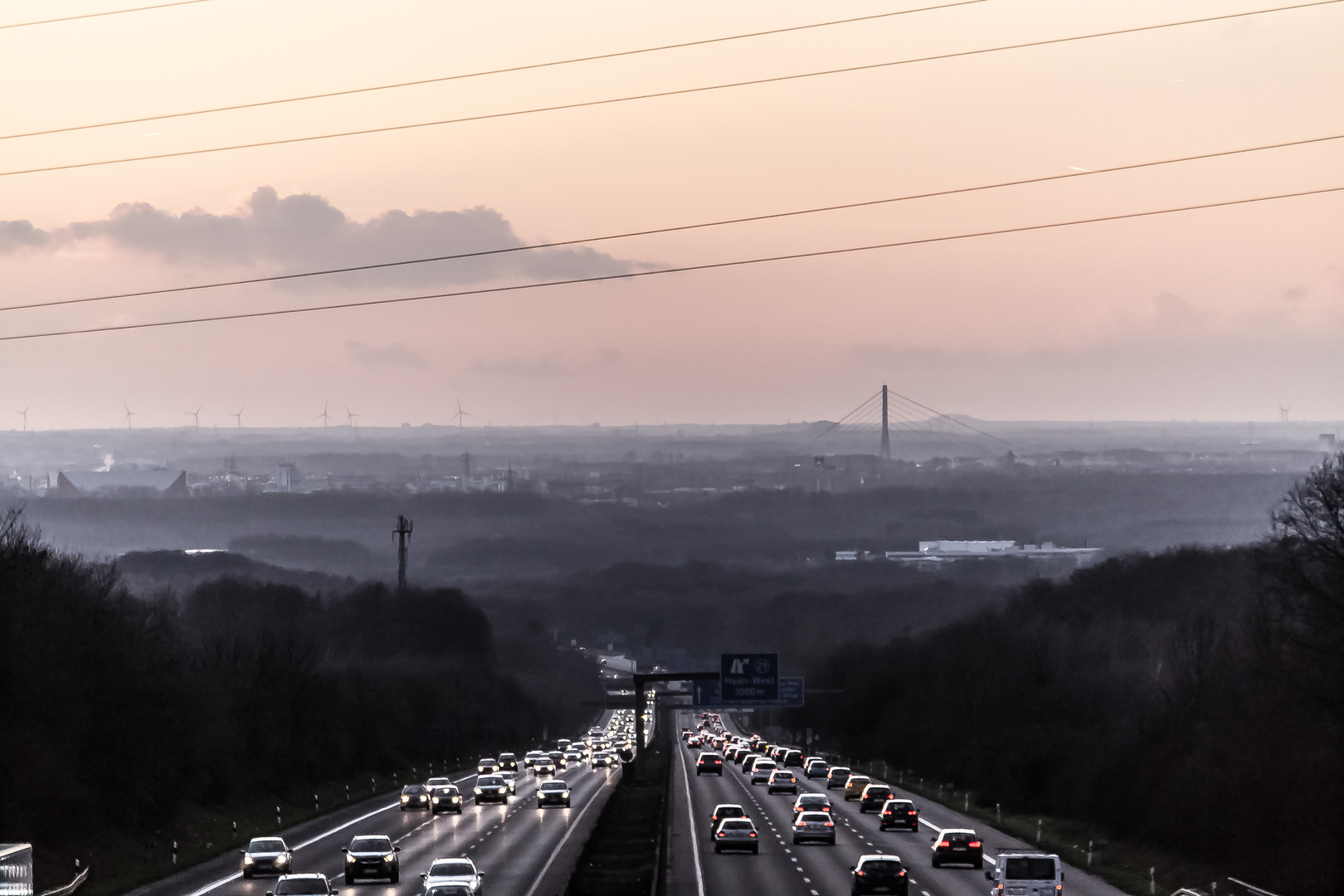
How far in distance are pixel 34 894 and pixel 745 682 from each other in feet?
203

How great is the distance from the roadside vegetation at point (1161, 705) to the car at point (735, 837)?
1315 centimetres

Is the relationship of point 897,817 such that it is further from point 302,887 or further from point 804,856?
point 302,887

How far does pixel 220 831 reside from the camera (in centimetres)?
7506

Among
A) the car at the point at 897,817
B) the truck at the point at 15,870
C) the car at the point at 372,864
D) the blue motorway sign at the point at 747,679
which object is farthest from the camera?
the blue motorway sign at the point at 747,679

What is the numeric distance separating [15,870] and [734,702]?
237 feet

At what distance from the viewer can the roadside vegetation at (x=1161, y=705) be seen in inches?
2112

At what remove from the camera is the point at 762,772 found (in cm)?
11144

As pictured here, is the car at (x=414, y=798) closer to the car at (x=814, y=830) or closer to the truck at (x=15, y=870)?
the car at (x=814, y=830)

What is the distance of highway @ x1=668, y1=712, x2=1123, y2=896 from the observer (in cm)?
4931

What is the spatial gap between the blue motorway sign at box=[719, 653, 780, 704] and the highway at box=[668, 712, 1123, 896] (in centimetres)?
813

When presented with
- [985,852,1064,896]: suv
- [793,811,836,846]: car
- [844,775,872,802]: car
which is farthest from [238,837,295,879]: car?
[844,775,872,802]: car

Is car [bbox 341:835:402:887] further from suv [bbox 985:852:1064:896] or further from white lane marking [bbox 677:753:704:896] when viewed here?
suv [bbox 985:852:1064:896]

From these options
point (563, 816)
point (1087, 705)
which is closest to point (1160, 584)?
point (1087, 705)

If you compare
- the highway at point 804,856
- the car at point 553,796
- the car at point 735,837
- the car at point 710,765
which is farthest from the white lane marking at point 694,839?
the car at point 553,796
